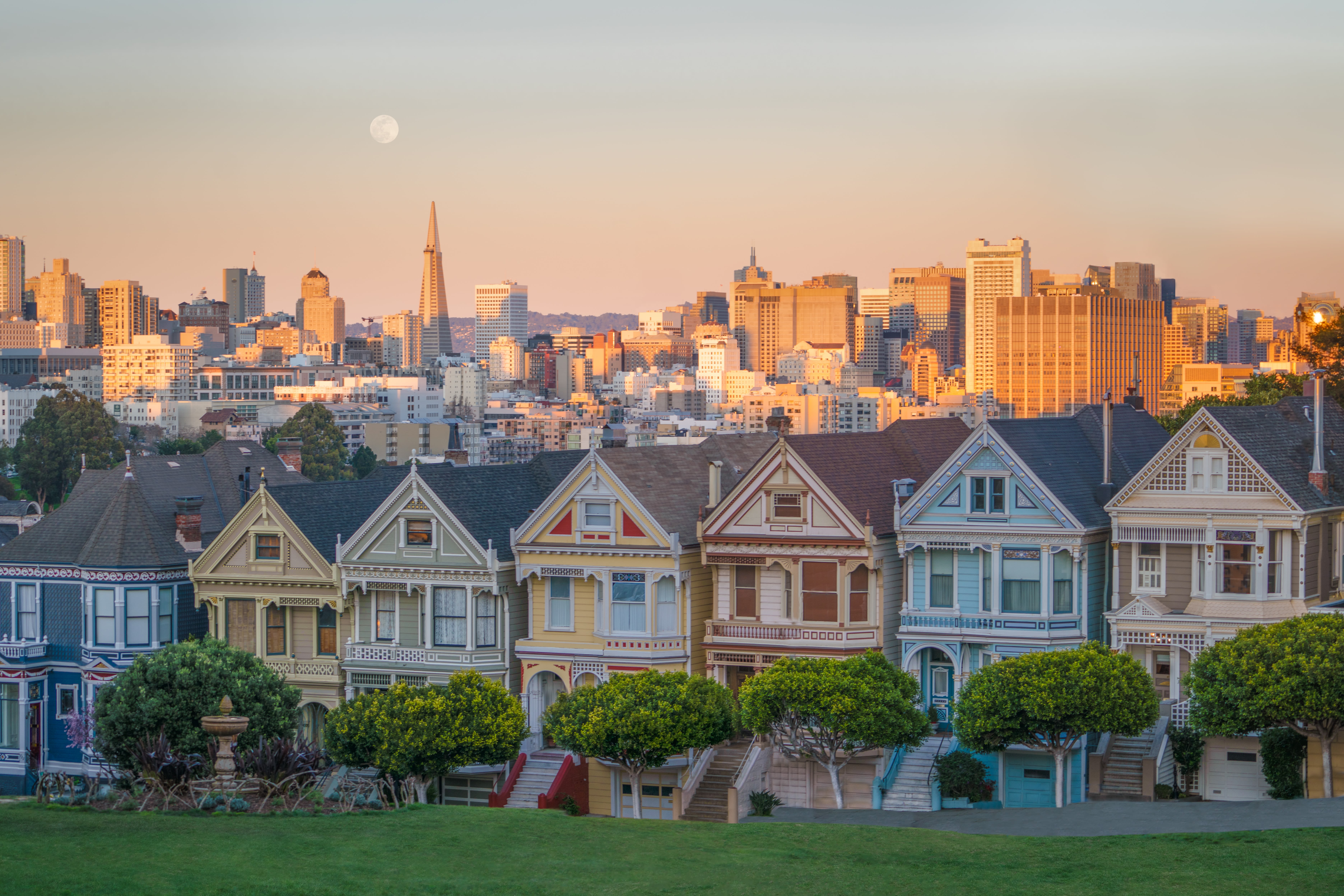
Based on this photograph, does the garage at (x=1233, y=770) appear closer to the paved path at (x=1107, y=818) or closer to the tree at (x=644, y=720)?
the paved path at (x=1107, y=818)

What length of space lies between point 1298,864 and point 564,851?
→ 42.9ft

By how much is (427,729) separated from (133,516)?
1452 centimetres

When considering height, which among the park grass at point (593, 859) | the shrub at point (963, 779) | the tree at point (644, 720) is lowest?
the shrub at point (963, 779)

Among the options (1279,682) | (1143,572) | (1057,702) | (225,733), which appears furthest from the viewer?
(1143,572)

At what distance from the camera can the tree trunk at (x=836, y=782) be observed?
48281 mm

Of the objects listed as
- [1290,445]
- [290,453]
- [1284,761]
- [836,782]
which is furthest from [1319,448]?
[290,453]

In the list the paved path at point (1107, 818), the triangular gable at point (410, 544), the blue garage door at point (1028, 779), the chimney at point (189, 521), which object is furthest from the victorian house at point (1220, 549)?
the chimney at point (189, 521)

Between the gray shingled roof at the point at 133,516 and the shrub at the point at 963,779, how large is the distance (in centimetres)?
2345

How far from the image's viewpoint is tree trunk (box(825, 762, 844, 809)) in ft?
158

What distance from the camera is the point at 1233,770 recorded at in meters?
47.1

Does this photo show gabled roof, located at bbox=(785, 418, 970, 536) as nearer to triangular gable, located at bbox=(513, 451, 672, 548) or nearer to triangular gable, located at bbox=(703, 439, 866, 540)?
triangular gable, located at bbox=(703, 439, 866, 540)

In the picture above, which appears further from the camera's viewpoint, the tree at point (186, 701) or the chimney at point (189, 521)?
the chimney at point (189, 521)

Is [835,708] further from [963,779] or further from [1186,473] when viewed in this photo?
[1186,473]

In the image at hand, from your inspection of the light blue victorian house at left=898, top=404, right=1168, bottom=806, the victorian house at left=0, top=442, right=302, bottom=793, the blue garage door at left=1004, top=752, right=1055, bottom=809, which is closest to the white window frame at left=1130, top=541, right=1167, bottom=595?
the light blue victorian house at left=898, top=404, right=1168, bottom=806
